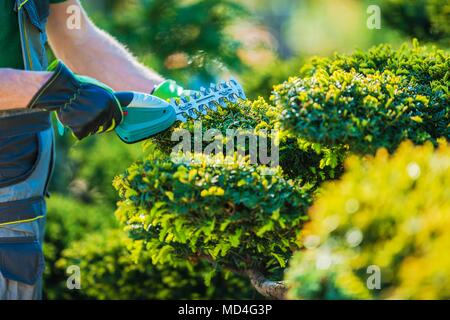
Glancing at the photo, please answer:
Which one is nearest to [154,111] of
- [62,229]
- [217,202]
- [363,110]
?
[217,202]

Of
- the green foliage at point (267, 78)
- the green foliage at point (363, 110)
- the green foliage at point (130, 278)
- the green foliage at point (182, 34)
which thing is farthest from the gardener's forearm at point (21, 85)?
the green foliage at point (182, 34)

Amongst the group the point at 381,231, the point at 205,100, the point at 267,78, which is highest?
the point at 267,78

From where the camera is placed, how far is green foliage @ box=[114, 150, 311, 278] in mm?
2184

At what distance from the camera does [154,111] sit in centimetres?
267

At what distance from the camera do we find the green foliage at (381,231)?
1555 millimetres

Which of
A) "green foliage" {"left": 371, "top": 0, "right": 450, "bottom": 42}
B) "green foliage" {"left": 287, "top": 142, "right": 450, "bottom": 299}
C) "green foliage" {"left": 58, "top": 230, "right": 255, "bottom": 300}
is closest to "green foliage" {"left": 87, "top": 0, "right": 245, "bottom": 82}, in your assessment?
"green foliage" {"left": 371, "top": 0, "right": 450, "bottom": 42}

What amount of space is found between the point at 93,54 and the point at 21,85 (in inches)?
31.9

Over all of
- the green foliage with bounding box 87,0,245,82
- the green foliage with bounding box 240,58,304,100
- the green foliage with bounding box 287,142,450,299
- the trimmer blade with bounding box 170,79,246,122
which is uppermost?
the green foliage with bounding box 87,0,245,82

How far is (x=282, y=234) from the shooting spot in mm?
2309

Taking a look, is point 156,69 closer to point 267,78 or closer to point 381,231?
point 267,78

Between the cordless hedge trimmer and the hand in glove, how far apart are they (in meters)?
0.15

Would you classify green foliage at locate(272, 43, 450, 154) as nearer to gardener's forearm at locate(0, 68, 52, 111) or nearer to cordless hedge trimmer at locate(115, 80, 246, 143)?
cordless hedge trimmer at locate(115, 80, 246, 143)

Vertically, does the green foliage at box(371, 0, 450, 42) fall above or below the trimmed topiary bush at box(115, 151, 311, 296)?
above

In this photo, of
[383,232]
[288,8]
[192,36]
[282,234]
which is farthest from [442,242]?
[288,8]
